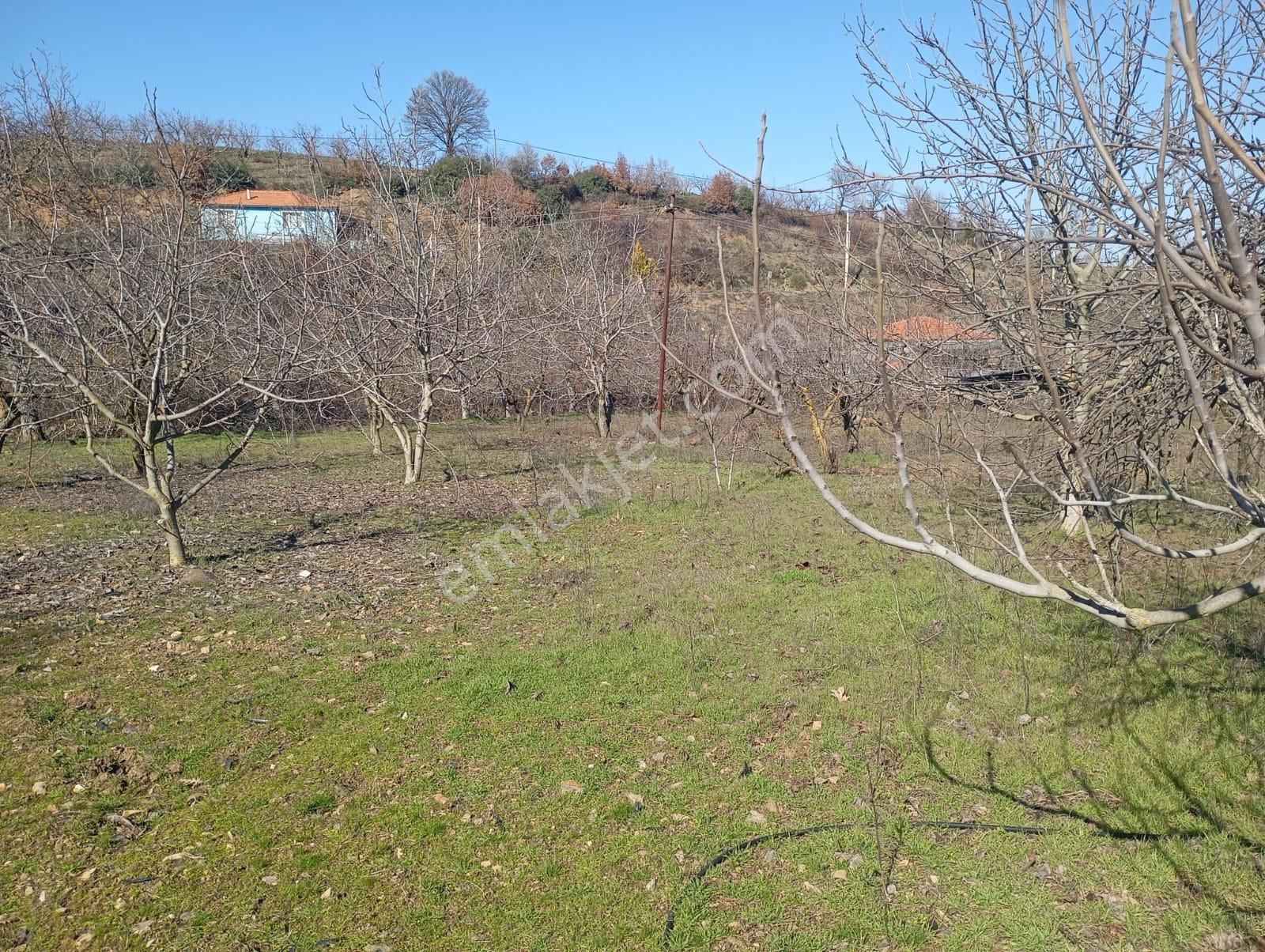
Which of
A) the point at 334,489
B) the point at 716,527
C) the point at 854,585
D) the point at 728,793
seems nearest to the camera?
the point at 728,793

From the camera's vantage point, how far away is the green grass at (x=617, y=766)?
3273 mm

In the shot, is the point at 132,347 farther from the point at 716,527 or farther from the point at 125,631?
the point at 716,527

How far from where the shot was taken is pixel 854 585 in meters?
7.16

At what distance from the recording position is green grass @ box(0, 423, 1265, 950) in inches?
129

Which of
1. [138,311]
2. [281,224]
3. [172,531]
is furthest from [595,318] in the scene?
[172,531]

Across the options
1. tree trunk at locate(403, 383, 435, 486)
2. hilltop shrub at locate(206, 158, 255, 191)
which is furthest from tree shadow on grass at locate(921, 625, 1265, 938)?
hilltop shrub at locate(206, 158, 255, 191)

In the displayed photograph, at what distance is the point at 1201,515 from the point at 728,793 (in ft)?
21.5

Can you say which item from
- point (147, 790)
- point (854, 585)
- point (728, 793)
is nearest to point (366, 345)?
point (854, 585)

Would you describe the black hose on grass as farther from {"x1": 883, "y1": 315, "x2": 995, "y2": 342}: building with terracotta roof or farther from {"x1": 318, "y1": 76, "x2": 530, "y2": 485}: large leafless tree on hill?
{"x1": 318, "y1": 76, "x2": 530, "y2": 485}: large leafless tree on hill

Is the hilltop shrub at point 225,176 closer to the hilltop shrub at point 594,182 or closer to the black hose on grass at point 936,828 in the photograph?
the black hose on grass at point 936,828

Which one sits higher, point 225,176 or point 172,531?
point 225,176

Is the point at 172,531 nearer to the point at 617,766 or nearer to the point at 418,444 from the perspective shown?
the point at 418,444

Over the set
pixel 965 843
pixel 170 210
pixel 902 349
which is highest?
pixel 170 210

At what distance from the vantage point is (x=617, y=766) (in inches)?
173
